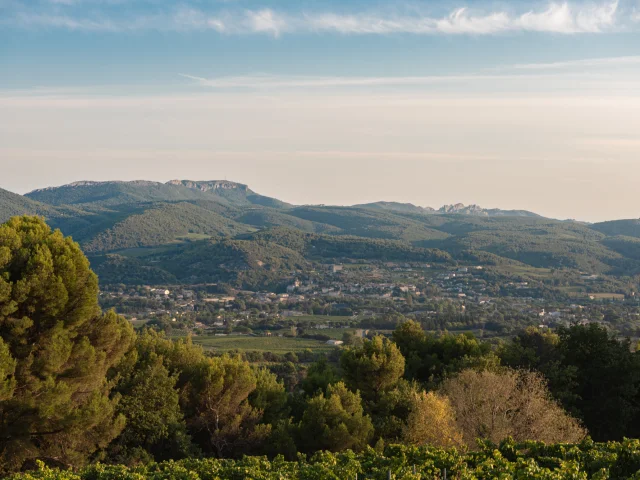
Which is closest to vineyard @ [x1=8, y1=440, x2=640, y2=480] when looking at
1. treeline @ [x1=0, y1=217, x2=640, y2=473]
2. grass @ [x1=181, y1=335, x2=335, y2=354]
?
treeline @ [x1=0, y1=217, x2=640, y2=473]

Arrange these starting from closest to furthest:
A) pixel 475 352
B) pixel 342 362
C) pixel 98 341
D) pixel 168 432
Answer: pixel 98 341, pixel 168 432, pixel 342 362, pixel 475 352

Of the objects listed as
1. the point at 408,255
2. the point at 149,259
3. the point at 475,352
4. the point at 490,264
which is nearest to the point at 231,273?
the point at 149,259

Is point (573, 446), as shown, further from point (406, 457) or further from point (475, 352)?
point (475, 352)

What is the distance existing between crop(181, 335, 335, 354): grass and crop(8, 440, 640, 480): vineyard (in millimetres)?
48039

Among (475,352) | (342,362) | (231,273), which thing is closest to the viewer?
(342,362)

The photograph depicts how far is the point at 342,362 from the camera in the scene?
27203 millimetres

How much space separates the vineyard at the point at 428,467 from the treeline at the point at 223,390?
8.08 ft

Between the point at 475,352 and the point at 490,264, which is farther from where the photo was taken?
the point at 490,264

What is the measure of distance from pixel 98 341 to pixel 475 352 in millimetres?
17960

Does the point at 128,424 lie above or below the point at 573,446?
below

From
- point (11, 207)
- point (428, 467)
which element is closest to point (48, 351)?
point (428, 467)

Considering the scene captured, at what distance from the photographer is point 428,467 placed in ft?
45.2

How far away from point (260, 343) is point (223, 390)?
4794 cm

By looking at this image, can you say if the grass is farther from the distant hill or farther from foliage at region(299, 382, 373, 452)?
the distant hill
